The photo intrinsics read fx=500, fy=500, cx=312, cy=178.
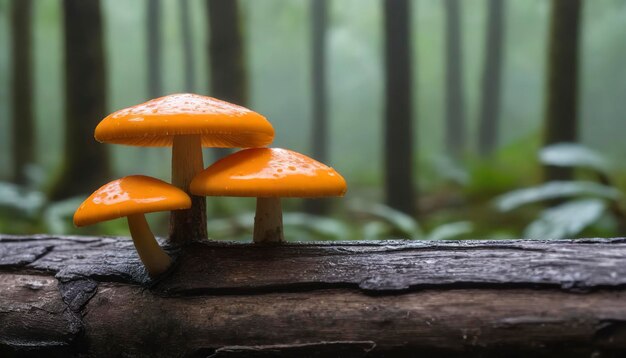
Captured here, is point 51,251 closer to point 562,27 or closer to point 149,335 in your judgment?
point 149,335

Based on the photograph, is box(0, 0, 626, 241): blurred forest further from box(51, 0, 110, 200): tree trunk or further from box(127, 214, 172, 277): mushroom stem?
box(127, 214, 172, 277): mushroom stem

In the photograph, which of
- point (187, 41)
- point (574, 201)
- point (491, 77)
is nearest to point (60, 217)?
point (574, 201)

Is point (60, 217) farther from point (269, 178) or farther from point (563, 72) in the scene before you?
point (563, 72)

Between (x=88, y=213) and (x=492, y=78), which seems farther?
(x=492, y=78)

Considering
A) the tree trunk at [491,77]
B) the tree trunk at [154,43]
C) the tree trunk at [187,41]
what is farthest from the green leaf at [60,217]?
the tree trunk at [187,41]

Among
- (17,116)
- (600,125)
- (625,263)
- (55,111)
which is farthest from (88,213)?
(600,125)

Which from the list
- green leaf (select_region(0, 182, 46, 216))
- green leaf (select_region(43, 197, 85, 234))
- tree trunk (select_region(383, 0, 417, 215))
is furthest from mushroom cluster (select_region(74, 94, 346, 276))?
tree trunk (select_region(383, 0, 417, 215))

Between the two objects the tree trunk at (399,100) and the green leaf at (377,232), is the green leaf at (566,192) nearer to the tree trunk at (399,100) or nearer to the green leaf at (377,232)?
the green leaf at (377,232)
